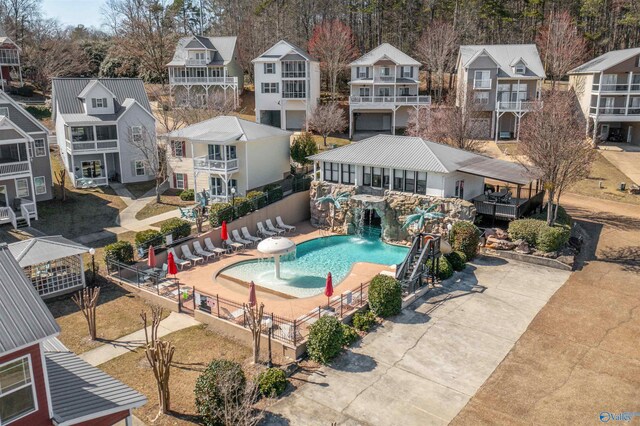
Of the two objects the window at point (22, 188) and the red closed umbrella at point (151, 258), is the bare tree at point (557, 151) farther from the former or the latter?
the window at point (22, 188)

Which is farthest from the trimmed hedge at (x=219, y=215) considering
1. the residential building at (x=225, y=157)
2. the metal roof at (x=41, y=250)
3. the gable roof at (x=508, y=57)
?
the gable roof at (x=508, y=57)

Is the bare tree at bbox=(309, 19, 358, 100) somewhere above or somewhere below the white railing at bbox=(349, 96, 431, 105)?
above

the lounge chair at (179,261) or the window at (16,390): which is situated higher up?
the window at (16,390)

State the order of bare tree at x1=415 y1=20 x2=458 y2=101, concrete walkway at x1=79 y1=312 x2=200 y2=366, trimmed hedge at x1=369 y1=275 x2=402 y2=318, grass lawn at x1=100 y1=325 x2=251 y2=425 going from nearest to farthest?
grass lawn at x1=100 y1=325 x2=251 y2=425 < concrete walkway at x1=79 y1=312 x2=200 y2=366 < trimmed hedge at x1=369 y1=275 x2=402 y2=318 < bare tree at x1=415 y1=20 x2=458 y2=101

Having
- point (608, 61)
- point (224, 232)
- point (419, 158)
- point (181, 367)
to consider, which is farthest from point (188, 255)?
point (608, 61)

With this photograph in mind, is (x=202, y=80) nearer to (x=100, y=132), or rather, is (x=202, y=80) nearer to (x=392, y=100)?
(x=100, y=132)

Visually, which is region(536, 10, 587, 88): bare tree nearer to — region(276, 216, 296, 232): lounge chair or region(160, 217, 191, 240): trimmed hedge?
region(276, 216, 296, 232): lounge chair

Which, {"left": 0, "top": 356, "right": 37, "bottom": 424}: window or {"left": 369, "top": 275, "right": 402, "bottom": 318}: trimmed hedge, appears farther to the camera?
{"left": 369, "top": 275, "right": 402, "bottom": 318}: trimmed hedge

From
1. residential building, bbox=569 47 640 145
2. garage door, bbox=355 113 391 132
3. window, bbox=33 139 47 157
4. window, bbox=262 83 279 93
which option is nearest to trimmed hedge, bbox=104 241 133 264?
window, bbox=33 139 47 157
